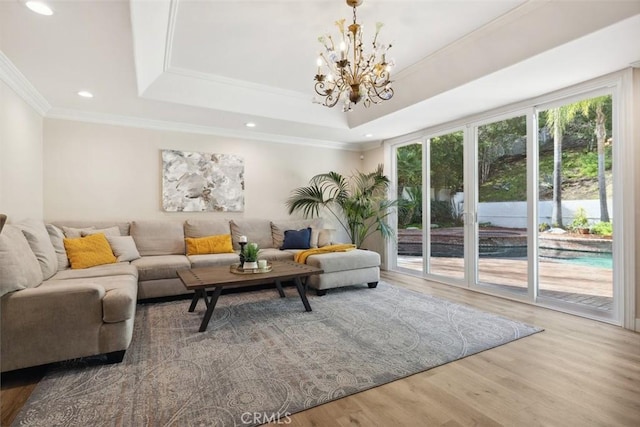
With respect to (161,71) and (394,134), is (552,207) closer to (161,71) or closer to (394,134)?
(394,134)

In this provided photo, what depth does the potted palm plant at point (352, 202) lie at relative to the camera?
5.45m

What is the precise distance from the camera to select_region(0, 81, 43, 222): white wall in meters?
2.89

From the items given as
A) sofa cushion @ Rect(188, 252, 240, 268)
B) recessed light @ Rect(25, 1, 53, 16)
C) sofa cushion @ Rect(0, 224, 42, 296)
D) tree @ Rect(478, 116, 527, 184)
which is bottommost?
sofa cushion @ Rect(188, 252, 240, 268)

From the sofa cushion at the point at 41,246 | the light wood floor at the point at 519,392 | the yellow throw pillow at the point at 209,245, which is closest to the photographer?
the light wood floor at the point at 519,392

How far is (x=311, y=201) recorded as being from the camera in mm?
5562

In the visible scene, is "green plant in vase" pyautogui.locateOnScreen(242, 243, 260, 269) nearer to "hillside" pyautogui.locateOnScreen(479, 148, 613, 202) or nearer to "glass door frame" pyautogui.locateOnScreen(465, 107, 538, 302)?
"glass door frame" pyautogui.locateOnScreen(465, 107, 538, 302)

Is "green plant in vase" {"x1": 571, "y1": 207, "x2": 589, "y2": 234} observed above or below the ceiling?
below

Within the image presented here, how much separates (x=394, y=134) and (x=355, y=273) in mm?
2511

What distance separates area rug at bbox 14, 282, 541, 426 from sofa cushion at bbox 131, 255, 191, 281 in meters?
0.33

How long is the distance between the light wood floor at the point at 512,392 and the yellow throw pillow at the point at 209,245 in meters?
2.30

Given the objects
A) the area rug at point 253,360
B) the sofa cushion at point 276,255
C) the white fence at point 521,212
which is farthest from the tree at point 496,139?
the sofa cushion at point 276,255

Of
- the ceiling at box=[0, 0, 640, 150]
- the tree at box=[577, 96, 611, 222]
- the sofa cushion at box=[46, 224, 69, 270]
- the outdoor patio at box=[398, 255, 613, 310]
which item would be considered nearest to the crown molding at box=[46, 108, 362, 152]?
the ceiling at box=[0, 0, 640, 150]

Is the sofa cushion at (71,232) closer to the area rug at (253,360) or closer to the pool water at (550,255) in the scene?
the area rug at (253,360)

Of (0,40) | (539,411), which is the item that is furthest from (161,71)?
(539,411)
